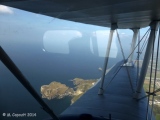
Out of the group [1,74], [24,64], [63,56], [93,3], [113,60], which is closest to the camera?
[93,3]

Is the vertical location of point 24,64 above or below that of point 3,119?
above

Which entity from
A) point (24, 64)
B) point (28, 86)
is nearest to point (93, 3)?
point (28, 86)

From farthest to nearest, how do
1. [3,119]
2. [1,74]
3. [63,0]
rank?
[1,74], [3,119], [63,0]

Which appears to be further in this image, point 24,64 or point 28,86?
point 24,64

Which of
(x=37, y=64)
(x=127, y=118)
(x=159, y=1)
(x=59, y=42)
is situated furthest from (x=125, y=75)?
(x=159, y=1)

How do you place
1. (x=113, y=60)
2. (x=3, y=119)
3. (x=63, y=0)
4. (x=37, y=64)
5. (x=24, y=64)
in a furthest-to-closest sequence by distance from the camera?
(x=113, y=60), (x=37, y=64), (x=24, y=64), (x=3, y=119), (x=63, y=0)

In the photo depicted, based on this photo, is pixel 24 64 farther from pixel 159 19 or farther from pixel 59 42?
pixel 159 19

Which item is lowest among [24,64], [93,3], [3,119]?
[3,119]

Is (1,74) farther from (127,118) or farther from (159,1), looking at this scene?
(159,1)

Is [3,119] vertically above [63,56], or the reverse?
[63,56]
